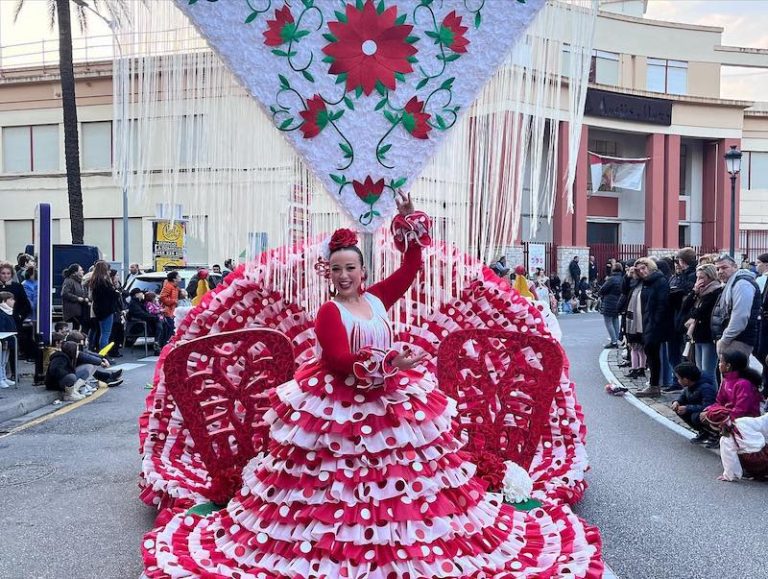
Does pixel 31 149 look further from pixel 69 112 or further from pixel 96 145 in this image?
pixel 69 112

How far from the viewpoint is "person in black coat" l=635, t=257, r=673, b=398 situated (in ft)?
28.6

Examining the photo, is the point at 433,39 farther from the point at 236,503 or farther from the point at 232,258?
the point at 236,503

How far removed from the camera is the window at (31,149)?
1064 inches

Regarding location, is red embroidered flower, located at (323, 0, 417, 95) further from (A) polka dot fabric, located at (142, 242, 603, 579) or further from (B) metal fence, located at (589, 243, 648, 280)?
(B) metal fence, located at (589, 243, 648, 280)

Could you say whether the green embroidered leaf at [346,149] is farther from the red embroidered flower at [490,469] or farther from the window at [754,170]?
the window at [754,170]

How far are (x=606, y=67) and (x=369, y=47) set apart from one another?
2861 centimetres

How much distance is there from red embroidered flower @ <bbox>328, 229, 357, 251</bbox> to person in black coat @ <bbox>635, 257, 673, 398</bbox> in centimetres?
640

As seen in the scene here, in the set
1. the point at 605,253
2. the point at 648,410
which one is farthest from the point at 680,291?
the point at 605,253

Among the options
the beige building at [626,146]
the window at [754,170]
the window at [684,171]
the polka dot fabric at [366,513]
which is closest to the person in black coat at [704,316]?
the polka dot fabric at [366,513]

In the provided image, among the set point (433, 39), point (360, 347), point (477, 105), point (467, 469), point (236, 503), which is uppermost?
point (433, 39)

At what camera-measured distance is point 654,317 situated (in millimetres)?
8742

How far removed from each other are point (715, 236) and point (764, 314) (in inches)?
1099

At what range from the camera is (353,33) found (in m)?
3.82

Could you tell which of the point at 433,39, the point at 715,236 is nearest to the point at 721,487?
the point at 433,39
